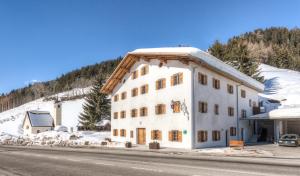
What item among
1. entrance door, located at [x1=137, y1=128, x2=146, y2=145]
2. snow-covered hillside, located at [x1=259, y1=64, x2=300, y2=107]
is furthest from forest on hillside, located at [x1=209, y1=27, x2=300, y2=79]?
entrance door, located at [x1=137, y1=128, x2=146, y2=145]

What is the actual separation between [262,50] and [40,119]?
108877 mm

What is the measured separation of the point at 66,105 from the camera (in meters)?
121

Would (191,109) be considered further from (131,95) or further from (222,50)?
(222,50)

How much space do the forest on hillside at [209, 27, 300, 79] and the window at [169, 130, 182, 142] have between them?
4281 cm

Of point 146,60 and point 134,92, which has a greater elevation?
point 146,60

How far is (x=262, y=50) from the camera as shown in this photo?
6038 inches

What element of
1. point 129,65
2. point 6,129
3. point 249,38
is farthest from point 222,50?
point 249,38

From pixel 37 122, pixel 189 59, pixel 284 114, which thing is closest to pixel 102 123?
pixel 37 122

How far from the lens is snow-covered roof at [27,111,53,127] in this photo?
276ft

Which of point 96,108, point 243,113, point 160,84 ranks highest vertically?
point 160,84

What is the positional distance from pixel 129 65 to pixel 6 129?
80.3 meters

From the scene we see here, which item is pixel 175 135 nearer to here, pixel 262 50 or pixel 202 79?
pixel 202 79

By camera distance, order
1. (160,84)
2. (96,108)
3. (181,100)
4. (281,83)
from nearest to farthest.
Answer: (181,100) < (160,84) < (96,108) < (281,83)

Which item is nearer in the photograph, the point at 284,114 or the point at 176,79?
the point at 176,79
